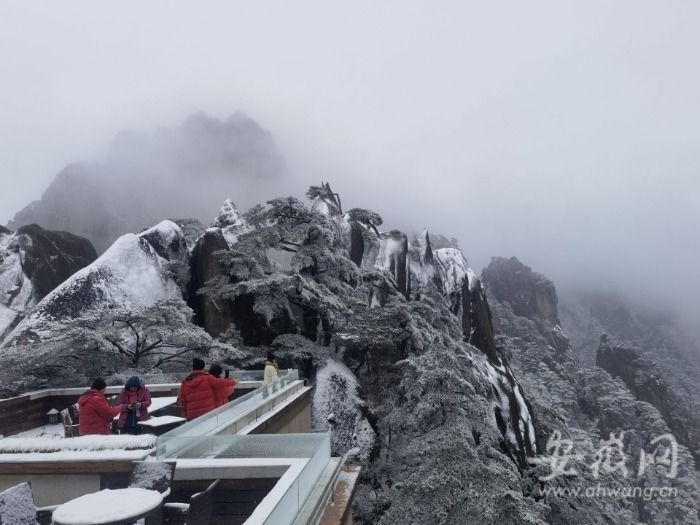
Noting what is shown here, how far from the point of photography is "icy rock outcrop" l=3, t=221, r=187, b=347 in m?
17.1

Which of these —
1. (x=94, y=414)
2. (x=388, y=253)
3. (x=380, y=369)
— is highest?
(x=94, y=414)

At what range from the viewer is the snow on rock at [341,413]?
16.5 metres

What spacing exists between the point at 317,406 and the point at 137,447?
1192 centimetres

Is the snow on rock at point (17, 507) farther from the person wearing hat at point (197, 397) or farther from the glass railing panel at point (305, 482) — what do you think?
the person wearing hat at point (197, 397)

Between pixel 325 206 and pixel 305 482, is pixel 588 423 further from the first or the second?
pixel 305 482

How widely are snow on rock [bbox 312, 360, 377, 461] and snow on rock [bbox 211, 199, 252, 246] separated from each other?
10229 mm

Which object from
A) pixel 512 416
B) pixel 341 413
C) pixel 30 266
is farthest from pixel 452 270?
pixel 30 266

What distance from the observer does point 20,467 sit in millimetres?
5680

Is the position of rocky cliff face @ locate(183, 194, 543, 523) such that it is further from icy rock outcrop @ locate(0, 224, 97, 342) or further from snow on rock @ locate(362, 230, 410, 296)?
icy rock outcrop @ locate(0, 224, 97, 342)

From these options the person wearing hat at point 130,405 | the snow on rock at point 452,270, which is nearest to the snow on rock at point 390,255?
the snow on rock at point 452,270

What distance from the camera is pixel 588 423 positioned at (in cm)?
4425

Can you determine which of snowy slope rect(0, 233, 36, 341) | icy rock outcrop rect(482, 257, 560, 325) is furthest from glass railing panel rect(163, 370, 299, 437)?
icy rock outcrop rect(482, 257, 560, 325)

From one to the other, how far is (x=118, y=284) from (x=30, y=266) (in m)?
7.17

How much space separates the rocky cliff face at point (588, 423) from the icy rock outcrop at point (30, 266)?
76.7ft
